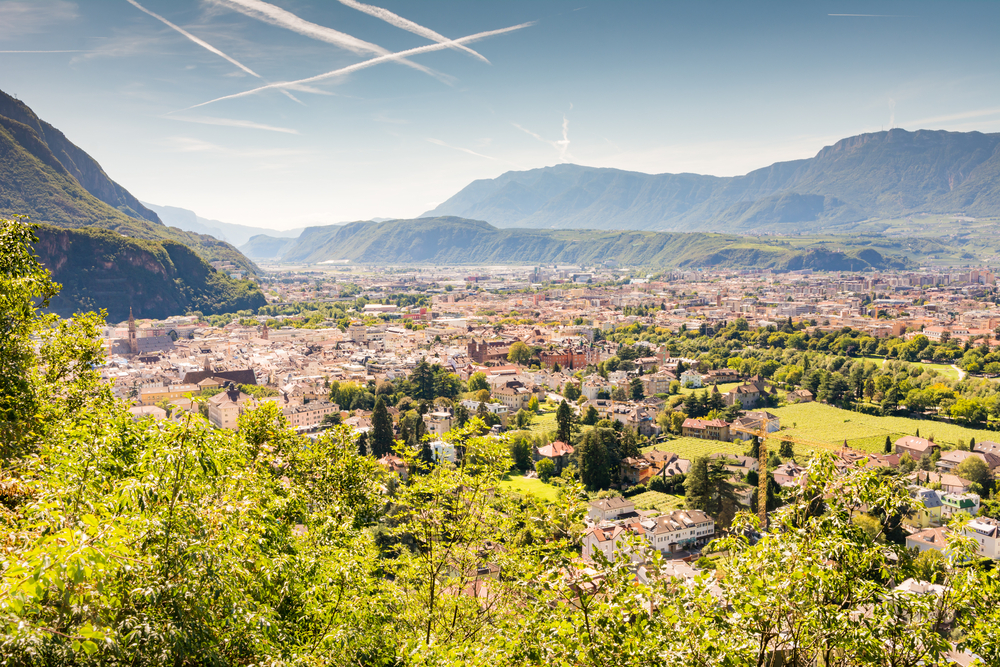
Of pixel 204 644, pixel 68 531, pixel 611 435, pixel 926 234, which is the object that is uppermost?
pixel 926 234

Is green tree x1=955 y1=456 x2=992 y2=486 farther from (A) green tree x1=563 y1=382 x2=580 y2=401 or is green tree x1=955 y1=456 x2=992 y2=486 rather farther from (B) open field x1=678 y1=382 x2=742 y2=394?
(A) green tree x1=563 y1=382 x2=580 y2=401

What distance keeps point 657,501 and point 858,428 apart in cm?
1520

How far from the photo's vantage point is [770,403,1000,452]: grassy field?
94.9 ft

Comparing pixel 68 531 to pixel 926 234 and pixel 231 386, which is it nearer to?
pixel 231 386

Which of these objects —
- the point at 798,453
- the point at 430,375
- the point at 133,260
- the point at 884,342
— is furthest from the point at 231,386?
the point at 884,342

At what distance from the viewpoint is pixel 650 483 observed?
→ 24.4m

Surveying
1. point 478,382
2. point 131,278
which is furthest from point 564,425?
point 131,278

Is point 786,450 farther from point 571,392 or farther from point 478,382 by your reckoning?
point 478,382

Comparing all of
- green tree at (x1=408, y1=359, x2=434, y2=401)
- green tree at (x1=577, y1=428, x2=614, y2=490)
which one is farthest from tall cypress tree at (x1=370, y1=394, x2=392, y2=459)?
green tree at (x1=408, y1=359, x2=434, y2=401)

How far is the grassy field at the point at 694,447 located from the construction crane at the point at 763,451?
4.26 ft

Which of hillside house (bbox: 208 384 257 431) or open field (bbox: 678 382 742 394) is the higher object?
hillside house (bbox: 208 384 257 431)

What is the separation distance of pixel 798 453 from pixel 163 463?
1148 inches

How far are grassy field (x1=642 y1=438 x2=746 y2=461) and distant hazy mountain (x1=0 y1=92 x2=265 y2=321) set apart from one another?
57.0 m

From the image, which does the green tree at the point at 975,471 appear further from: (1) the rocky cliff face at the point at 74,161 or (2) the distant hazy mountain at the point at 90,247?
(1) the rocky cliff face at the point at 74,161
